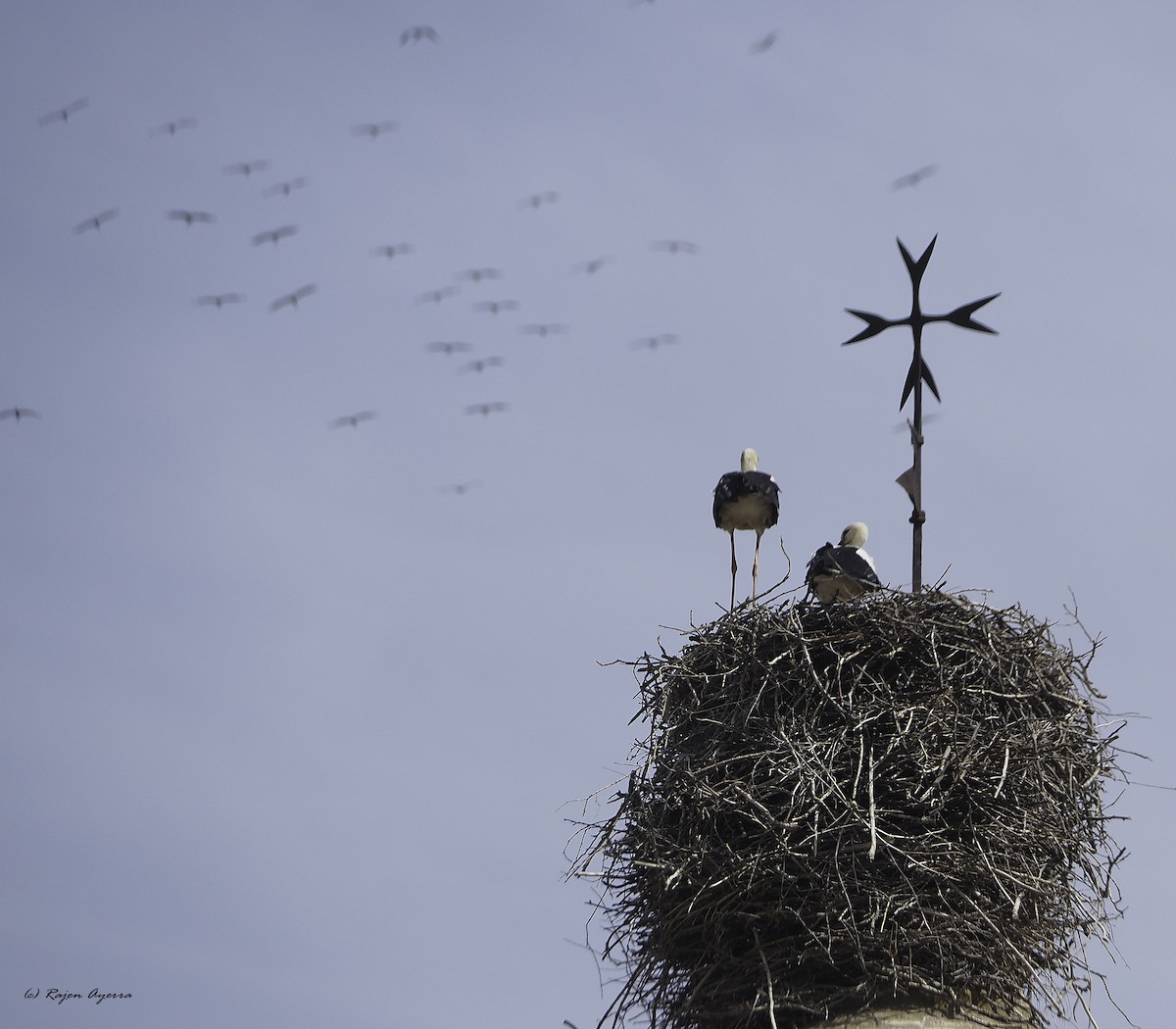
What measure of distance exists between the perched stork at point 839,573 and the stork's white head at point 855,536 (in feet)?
0.59

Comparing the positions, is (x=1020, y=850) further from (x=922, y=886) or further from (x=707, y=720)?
(x=707, y=720)

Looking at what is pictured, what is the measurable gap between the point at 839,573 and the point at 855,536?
751mm

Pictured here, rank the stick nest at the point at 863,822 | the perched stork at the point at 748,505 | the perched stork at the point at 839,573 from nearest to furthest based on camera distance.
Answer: the stick nest at the point at 863,822, the perched stork at the point at 839,573, the perched stork at the point at 748,505

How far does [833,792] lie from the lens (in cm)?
1282

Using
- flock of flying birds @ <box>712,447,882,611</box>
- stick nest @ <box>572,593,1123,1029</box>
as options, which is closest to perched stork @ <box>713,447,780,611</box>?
flock of flying birds @ <box>712,447,882,611</box>

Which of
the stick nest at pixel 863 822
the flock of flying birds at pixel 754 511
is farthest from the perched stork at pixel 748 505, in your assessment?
the stick nest at pixel 863 822

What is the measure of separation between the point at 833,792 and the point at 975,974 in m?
1.52

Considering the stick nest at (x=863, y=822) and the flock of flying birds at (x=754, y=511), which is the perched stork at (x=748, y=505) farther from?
the stick nest at (x=863, y=822)

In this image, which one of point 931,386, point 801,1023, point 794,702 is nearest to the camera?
point 801,1023

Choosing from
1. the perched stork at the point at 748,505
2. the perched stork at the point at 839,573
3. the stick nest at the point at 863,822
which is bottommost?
the stick nest at the point at 863,822

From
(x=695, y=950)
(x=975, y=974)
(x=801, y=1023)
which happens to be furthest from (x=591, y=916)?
(x=975, y=974)

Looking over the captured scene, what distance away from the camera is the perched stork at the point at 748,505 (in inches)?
667

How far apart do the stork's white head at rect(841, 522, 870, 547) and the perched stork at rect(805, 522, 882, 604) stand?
179mm

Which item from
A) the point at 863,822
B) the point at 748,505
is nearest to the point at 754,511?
the point at 748,505
